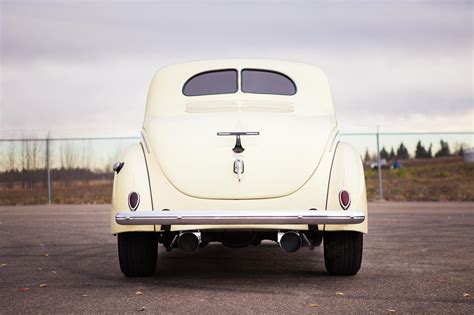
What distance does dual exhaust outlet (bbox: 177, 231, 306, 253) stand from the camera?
5512 mm

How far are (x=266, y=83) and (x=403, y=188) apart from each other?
17.0 metres

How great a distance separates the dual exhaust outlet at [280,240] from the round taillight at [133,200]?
16.5 inches

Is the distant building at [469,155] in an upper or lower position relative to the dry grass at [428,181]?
upper

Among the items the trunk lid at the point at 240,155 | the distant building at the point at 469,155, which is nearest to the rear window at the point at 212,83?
the trunk lid at the point at 240,155

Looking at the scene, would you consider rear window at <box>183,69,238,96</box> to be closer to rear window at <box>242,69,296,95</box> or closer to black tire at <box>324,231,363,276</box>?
rear window at <box>242,69,296,95</box>

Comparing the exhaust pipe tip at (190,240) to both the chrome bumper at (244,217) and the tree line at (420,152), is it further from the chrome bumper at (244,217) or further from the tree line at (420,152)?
the tree line at (420,152)

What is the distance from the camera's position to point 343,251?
586 centimetres

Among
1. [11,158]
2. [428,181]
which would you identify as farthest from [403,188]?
[11,158]

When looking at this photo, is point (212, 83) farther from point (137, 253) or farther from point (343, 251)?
point (343, 251)

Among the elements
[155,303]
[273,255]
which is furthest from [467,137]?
[155,303]

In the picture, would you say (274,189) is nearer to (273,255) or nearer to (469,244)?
(273,255)

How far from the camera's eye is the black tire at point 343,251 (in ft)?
19.0

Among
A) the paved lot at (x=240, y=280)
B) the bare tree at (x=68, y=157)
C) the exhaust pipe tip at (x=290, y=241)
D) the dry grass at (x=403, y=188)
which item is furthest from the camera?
the bare tree at (x=68, y=157)

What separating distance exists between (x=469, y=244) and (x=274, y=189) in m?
4.08
